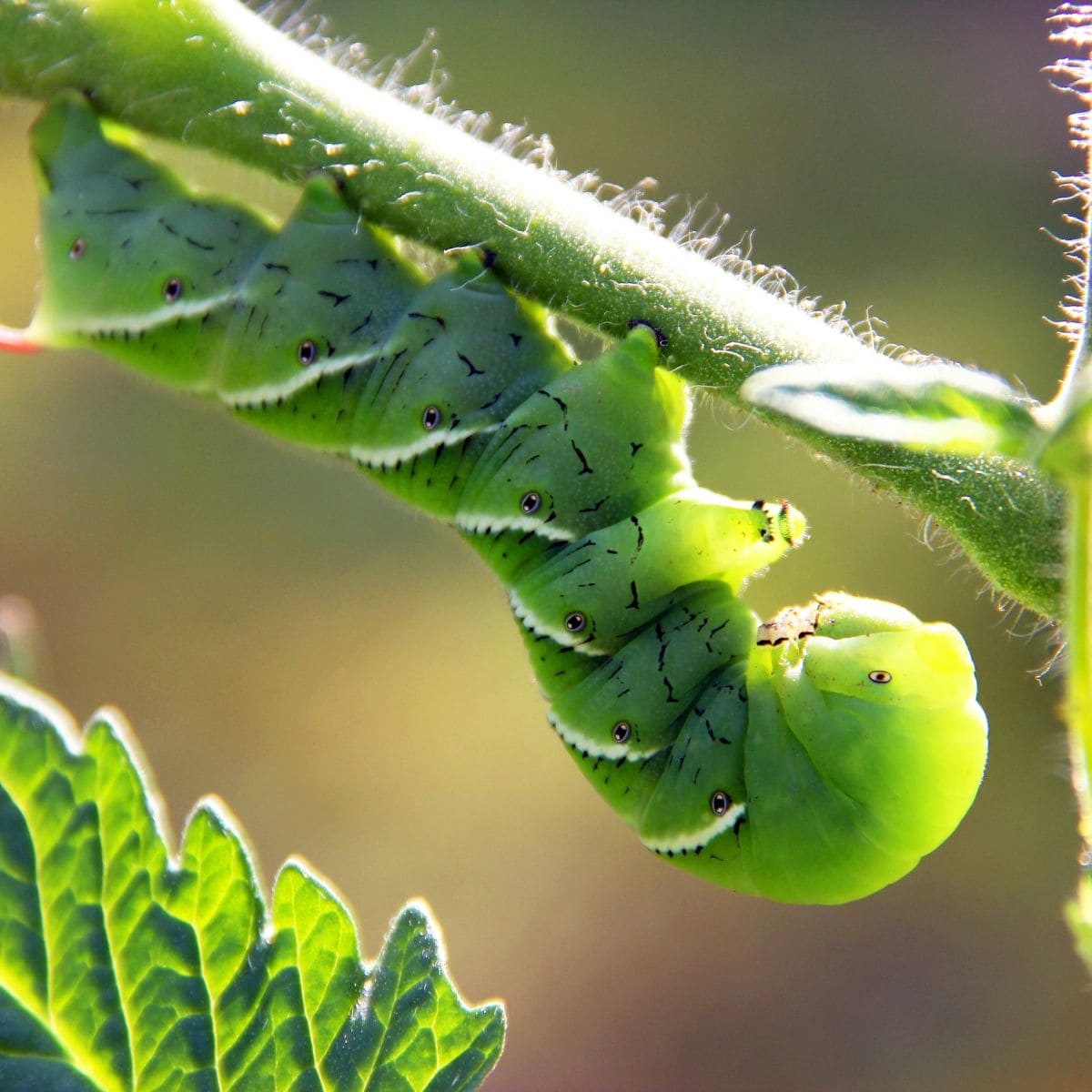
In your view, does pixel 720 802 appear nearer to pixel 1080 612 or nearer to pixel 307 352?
pixel 307 352

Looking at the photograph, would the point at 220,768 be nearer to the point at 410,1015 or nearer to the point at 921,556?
the point at 921,556

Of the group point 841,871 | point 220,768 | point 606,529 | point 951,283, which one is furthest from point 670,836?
point 951,283

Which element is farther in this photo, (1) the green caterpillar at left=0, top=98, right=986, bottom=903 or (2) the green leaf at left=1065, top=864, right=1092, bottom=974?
Answer: (1) the green caterpillar at left=0, top=98, right=986, bottom=903

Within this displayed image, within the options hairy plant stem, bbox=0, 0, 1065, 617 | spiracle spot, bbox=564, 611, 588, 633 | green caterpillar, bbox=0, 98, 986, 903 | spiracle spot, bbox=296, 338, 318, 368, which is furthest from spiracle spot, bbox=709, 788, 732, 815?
spiracle spot, bbox=296, 338, 318, 368

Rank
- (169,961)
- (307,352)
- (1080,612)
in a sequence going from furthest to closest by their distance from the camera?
(307,352) → (169,961) → (1080,612)

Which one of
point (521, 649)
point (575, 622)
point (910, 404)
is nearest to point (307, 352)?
point (575, 622)

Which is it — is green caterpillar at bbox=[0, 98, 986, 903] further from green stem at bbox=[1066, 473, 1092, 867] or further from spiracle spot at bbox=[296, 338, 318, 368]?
green stem at bbox=[1066, 473, 1092, 867]

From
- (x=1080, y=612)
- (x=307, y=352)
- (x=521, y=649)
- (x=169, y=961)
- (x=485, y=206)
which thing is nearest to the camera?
(x=1080, y=612)
